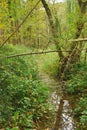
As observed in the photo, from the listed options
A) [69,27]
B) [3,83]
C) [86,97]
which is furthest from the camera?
[69,27]

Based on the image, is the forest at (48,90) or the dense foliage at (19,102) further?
the dense foliage at (19,102)

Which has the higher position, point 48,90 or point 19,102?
point 19,102

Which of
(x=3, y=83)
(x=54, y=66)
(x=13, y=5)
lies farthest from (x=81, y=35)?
(x=13, y=5)

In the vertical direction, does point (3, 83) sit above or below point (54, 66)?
above

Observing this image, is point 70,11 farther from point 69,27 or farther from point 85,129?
point 85,129

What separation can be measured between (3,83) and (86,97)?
3.31 meters

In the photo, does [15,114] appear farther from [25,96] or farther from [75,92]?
[75,92]

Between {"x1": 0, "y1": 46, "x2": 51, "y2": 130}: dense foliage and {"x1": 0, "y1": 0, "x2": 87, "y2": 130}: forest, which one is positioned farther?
{"x1": 0, "y1": 46, "x2": 51, "y2": 130}: dense foliage

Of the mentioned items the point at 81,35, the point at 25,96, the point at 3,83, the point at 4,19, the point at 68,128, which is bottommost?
the point at 68,128

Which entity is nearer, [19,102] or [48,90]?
[19,102]

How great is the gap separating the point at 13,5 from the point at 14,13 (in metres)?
0.66

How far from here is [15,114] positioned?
5887 millimetres

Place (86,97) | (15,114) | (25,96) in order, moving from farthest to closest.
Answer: (86,97) → (25,96) → (15,114)

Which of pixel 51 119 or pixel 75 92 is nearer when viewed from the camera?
pixel 51 119
